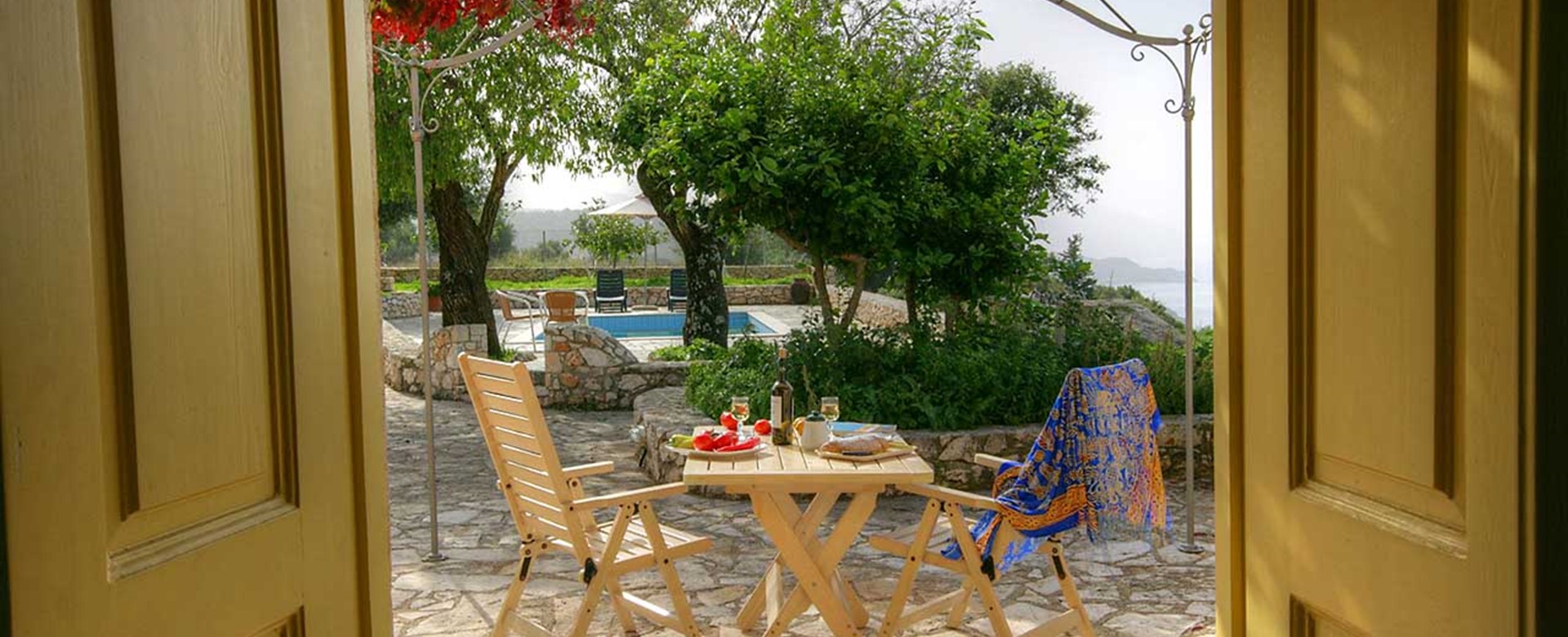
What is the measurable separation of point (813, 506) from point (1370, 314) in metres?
2.86

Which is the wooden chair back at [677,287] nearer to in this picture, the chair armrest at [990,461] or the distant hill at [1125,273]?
the distant hill at [1125,273]

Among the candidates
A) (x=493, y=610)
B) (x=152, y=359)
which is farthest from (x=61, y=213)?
(x=493, y=610)

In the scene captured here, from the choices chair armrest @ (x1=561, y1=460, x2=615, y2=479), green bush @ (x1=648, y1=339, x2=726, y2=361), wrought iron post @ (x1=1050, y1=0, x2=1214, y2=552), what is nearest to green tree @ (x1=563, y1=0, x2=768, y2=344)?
green bush @ (x1=648, y1=339, x2=726, y2=361)

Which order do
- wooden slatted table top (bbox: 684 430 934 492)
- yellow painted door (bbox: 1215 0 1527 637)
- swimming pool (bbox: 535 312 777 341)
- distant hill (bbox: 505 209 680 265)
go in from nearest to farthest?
yellow painted door (bbox: 1215 0 1527 637) < wooden slatted table top (bbox: 684 430 934 492) < swimming pool (bbox: 535 312 777 341) < distant hill (bbox: 505 209 680 265)

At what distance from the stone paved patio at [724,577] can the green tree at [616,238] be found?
16299mm

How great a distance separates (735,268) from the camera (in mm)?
25156

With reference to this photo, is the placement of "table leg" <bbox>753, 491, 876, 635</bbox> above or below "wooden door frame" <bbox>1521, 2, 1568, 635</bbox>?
below

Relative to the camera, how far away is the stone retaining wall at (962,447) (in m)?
6.36

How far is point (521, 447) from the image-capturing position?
3.89 meters

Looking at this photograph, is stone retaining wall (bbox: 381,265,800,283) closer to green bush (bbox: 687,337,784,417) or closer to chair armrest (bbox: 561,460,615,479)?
green bush (bbox: 687,337,784,417)

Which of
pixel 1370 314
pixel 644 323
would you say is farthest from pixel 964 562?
pixel 644 323

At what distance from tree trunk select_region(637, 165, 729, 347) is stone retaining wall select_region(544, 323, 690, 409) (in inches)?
91.5

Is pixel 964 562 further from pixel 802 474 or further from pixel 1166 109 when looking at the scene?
pixel 1166 109

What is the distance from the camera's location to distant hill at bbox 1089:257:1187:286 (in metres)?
9.26
